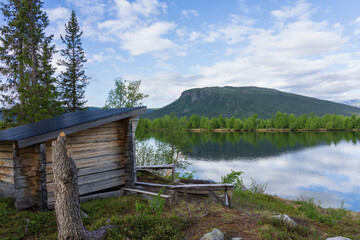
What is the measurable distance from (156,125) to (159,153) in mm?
67466

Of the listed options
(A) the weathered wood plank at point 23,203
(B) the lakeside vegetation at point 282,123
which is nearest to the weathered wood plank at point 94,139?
(A) the weathered wood plank at point 23,203

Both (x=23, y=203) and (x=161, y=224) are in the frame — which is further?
(x=23, y=203)

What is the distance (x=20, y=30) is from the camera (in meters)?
18.2

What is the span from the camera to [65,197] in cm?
432

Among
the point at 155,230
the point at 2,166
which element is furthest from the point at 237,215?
the point at 2,166

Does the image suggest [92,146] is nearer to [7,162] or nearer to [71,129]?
[71,129]

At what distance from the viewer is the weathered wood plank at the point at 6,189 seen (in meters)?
7.34

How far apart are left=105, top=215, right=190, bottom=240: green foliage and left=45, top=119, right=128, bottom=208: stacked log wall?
9.47 ft

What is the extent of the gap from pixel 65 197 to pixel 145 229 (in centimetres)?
203

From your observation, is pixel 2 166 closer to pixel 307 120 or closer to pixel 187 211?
pixel 187 211

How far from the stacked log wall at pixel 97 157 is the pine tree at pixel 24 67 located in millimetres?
11400

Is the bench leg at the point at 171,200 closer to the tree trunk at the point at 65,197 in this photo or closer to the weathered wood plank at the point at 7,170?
the tree trunk at the point at 65,197

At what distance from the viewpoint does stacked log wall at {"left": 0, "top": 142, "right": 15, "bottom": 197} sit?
283 inches

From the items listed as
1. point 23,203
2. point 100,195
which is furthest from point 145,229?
point 23,203
